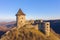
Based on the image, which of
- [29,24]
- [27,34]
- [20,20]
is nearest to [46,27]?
[29,24]

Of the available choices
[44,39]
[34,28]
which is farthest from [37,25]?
[44,39]

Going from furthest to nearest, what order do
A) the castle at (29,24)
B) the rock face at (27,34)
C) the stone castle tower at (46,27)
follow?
the rock face at (27,34) < the castle at (29,24) < the stone castle tower at (46,27)

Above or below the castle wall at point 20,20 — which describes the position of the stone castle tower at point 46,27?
below

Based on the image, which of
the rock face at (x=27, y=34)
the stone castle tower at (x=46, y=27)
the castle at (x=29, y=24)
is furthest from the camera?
the rock face at (x=27, y=34)

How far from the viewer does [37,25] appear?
65438 millimetres

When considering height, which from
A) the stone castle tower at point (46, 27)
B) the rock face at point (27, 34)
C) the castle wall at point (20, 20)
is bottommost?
the rock face at point (27, 34)

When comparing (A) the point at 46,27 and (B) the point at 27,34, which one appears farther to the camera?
(B) the point at 27,34

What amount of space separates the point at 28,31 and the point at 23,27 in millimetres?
2468

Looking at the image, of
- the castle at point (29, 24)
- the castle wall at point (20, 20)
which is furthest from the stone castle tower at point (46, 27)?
the castle wall at point (20, 20)

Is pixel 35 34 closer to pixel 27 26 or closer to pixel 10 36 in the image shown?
pixel 27 26

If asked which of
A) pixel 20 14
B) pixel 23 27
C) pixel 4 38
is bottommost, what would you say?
pixel 4 38

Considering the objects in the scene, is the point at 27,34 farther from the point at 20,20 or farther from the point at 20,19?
the point at 20,19

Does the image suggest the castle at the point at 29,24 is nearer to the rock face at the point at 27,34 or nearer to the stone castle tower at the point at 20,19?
the stone castle tower at the point at 20,19

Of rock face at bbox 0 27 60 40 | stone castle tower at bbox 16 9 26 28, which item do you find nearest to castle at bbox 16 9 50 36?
stone castle tower at bbox 16 9 26 28
